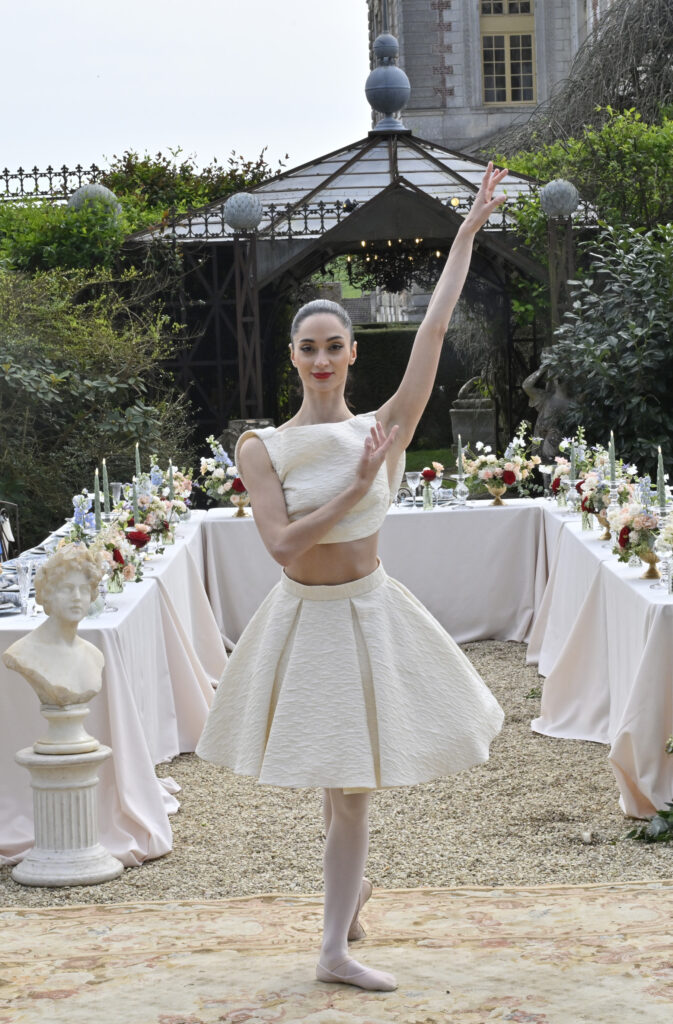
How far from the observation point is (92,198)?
13.4 meters

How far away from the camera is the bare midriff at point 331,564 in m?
3.03

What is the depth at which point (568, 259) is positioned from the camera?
12.4m

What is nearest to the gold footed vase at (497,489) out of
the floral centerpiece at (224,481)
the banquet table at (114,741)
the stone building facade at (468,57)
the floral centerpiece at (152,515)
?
the floral centerpiece at (224,481)

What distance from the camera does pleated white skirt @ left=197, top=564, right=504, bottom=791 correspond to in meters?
2.91

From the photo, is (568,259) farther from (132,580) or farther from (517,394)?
(132,580)

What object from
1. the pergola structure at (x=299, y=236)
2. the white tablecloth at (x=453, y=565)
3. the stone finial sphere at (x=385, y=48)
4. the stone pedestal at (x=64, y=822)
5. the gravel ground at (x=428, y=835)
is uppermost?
the stone finial sphere at (x=385, y=48)

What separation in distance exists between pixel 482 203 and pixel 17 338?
8542mm

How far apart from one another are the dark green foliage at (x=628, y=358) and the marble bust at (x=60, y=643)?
7.19m

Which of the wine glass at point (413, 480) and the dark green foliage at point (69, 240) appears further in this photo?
the dark green foliage at point (69, 240)

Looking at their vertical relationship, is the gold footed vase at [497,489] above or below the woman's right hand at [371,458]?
below

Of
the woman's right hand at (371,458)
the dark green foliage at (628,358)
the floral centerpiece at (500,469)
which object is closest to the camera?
the woman's right hand at (371,458)

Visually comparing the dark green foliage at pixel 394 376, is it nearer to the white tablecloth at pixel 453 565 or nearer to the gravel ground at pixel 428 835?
the white tablecloth at pixel 453 565

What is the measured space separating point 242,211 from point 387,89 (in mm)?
2870

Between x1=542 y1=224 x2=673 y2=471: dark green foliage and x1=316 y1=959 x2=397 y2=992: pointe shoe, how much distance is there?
27.3 ft
